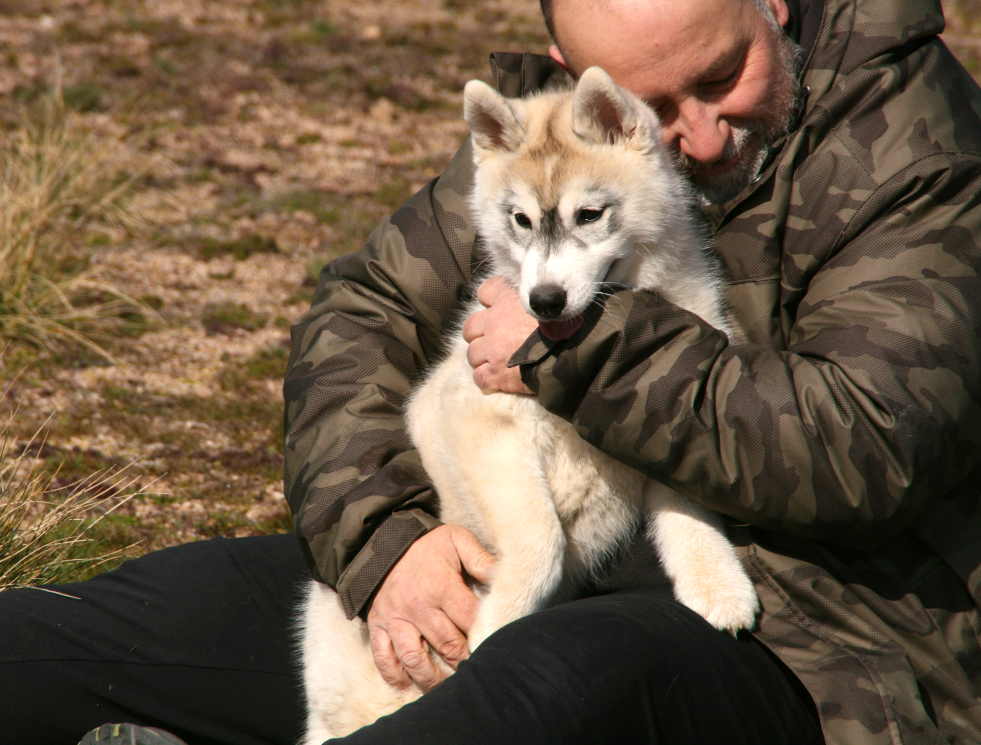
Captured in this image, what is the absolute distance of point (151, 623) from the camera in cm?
339

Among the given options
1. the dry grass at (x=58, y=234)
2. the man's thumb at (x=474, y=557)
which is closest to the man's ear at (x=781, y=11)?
the man's thumb at (x=474, y=557)

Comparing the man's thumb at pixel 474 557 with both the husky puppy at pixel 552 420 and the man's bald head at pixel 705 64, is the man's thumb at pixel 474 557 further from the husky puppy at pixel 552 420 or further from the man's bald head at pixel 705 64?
the man's bald head at pixel 705 64

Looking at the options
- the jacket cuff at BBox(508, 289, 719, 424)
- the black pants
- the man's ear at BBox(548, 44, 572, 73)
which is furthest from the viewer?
the man's ear at BBox(548, 44, 572, 73)

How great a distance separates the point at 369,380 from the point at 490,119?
2.92ft

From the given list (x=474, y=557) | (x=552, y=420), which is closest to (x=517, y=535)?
(x=474, y=557)

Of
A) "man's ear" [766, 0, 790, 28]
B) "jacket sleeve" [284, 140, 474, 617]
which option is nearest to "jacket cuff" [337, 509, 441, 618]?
"jacket sleeve" [284, 140, 474, 617]

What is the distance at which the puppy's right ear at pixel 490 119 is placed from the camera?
329 centimetres

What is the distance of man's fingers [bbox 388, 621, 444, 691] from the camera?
3137mm

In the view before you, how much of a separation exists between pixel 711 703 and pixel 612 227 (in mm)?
1324

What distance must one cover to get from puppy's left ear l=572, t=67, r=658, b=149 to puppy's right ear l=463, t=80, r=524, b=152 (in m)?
0.19

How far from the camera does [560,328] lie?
3000 mm

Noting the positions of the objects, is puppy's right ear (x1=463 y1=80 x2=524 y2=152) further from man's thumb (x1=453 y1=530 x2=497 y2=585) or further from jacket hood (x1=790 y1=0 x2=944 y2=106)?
man's thumb (x1=453 y1=530 x2=497 y2=585)

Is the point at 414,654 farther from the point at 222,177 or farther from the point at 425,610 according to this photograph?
the point at 222,177

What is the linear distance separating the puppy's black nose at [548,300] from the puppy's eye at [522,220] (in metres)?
0.39
